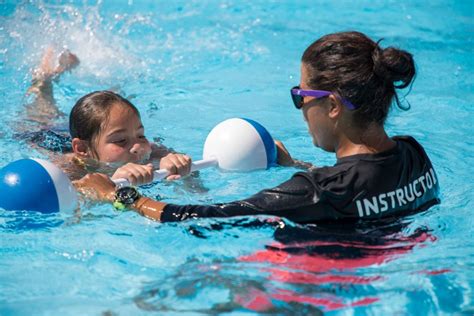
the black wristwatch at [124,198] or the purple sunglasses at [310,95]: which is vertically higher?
the purple sunglasses at [310,95]

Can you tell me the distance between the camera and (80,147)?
5.71 m

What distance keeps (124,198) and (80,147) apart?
1.49 meters

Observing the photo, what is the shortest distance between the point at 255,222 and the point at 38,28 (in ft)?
22.0

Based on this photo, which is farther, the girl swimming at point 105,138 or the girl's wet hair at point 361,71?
the girl swimming at point 105,138

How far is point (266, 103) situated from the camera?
7812 mm

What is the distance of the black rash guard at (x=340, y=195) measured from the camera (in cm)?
392

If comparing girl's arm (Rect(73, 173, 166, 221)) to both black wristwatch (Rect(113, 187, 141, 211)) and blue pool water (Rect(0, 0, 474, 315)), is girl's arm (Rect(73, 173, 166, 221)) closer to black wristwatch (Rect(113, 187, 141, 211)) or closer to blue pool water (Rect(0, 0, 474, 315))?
black wristwatch (Rect(113, 187, 141, 211))

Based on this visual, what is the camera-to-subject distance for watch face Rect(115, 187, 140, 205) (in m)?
4.33

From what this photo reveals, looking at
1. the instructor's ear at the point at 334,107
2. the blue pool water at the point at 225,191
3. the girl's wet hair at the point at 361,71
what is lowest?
the blue pool water at the point at 225,191

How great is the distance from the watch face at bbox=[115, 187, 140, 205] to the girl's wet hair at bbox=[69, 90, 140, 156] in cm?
126

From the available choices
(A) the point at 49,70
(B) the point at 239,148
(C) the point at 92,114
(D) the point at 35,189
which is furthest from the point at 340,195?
(A) the point at 49,70

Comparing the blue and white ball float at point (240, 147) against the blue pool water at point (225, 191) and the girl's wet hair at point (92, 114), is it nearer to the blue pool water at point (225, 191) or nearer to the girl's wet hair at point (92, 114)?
the blue pool water at point (225, 191)

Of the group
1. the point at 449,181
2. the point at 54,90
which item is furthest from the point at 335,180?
the point at 54,90

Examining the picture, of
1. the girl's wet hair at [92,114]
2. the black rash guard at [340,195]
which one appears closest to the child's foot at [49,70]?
the girl's wet hair at [92,114]
